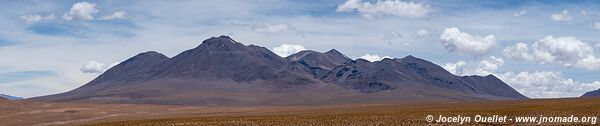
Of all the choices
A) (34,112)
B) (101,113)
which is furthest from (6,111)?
(101,113)

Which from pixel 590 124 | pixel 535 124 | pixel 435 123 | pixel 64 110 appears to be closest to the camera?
pixel 590 124

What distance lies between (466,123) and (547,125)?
5.86m

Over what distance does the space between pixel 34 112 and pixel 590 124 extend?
11320cm

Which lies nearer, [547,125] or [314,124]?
[547,125]

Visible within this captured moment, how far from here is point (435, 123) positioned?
178ft

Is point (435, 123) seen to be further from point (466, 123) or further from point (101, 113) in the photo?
point (101, 113)

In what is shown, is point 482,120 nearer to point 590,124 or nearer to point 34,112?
point 590,124

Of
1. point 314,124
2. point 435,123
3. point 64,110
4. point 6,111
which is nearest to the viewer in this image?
point 435,123

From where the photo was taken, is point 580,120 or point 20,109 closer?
point 580,120

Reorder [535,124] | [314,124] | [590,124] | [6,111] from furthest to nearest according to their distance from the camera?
[6,111] → [314,124] → [535,124] → [590,124]

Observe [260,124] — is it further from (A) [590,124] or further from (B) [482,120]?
(A) [590,124]

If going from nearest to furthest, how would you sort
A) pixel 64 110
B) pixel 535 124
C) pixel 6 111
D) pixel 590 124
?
pixel 590 124 < pixel 535 124 < pixel 6 111 < pixel 64 110

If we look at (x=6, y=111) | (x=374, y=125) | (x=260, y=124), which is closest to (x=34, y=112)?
(x=6, y=111)

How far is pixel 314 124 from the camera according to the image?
6009cm
